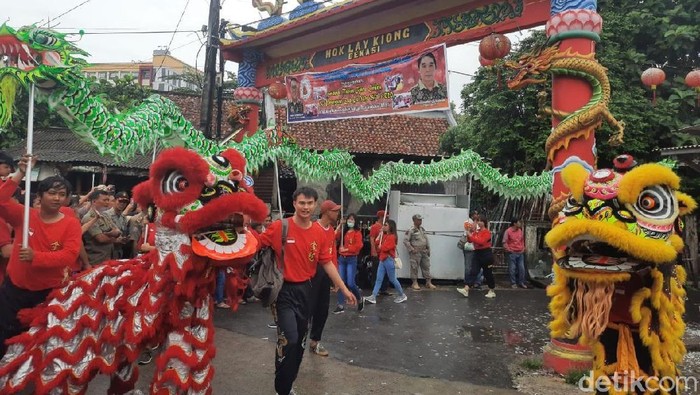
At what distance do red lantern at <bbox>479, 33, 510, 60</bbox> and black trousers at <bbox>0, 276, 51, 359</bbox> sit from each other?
4.81 meters

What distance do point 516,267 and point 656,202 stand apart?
8.35 metres

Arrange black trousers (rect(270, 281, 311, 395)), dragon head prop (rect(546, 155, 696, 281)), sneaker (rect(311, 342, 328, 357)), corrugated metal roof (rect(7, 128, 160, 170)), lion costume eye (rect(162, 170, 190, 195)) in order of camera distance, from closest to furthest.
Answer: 1. dragon head prop (rect(546, 155, 696, 281))
2. lion costume eye (rect(162, 170, 190, 195))
3. black trousers (rect(270, 281, 311, 395))
4. sneaker (rect(311, 342, 328, 357))
5. corrugated metal roof (rect(7, 128, 160, 170))

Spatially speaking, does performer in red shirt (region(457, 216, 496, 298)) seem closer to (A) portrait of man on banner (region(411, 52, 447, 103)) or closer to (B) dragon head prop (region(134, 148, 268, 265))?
(A) portrait of man on banner (region(411, 52, 447, 103))

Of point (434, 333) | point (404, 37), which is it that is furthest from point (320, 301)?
point (404, 37)

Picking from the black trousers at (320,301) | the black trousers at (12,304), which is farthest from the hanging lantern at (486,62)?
the black trousers at (12,304)

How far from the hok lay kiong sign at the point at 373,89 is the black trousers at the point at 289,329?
365 centimetres

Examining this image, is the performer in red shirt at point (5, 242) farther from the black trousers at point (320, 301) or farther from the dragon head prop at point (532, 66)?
the dragon head prop at point (532, 66)

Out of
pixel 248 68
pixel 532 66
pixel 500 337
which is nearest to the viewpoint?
pixel 532 66

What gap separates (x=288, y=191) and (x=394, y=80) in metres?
8.76

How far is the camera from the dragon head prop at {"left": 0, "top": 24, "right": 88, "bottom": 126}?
3373 mm

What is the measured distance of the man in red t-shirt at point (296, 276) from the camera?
12.3 feet

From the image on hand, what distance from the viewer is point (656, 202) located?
2.75 metres

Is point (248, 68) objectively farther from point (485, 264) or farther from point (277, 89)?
point (485, 264)

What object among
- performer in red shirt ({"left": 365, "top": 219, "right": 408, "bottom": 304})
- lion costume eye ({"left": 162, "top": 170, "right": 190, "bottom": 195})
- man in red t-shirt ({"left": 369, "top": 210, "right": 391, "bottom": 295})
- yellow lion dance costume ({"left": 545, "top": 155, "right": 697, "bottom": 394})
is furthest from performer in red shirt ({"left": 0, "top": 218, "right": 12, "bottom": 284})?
man in red t-shirt ({"left": 369, "top": 210, "right": 391, "bottom": 295})
